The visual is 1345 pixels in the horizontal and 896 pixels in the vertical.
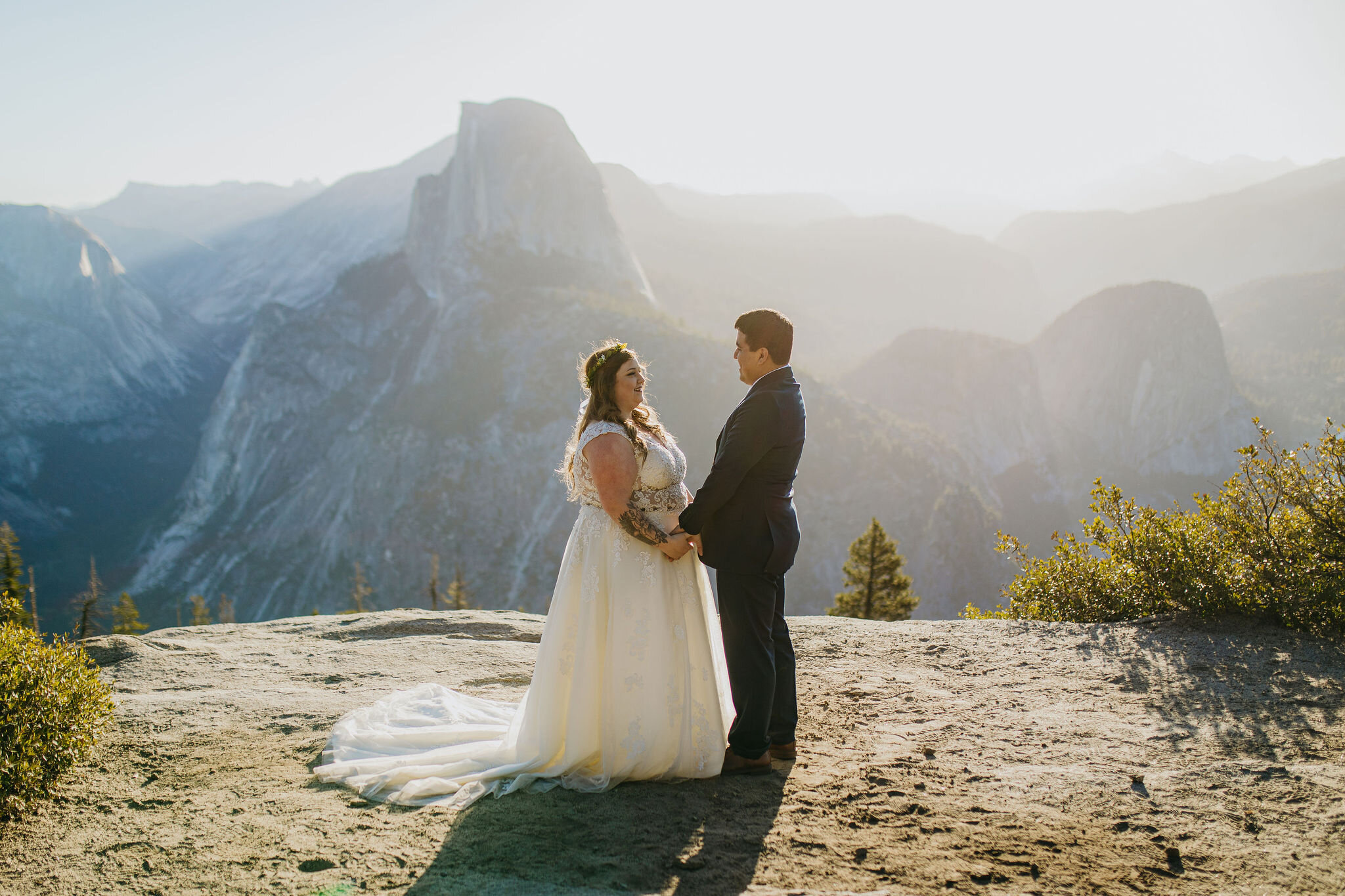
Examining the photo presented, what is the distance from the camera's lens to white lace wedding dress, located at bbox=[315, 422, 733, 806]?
4.27 m

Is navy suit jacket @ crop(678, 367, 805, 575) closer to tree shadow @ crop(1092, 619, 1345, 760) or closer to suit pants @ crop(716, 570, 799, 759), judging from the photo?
suit pants @ crop(716, 570, 799, 759)

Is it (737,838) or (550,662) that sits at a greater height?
(550,662)

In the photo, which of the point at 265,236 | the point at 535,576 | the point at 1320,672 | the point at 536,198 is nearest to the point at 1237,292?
the point at 536,198

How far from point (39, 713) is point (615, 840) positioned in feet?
11.2

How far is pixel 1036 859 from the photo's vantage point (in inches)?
129

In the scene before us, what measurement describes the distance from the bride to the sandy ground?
228 millimetres

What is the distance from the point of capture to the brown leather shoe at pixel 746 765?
14.5 ft

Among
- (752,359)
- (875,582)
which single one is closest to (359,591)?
(875,582)

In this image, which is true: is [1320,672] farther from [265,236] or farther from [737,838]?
[265,236]

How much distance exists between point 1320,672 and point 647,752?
487 centimetres

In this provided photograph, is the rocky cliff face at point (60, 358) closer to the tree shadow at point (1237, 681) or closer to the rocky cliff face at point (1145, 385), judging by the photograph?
the tree shadow at point (1237, 681)

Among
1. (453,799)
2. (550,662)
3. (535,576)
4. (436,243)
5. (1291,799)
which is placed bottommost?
(535,576)

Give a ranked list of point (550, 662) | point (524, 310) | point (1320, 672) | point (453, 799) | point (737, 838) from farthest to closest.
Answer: point (524, 310)
point (1320, 672)
point (550, 662)
point (453, 799)
point (737, 838)

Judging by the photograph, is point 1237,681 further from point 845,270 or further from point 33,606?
point 845,270
